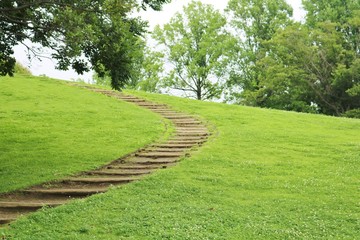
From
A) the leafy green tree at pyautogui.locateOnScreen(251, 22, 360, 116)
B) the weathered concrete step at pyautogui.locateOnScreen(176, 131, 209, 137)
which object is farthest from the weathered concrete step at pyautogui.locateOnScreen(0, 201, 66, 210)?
the leafy green tree at pyautogui.locateOnScreen(251, 22, 360, 116)

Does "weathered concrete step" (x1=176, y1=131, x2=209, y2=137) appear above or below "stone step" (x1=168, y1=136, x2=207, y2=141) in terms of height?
above

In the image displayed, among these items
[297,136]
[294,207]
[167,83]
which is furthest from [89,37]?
[167,83]

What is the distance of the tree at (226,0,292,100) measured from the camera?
5300 cm

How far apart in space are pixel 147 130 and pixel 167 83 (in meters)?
36.1

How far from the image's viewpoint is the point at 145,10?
14242mm

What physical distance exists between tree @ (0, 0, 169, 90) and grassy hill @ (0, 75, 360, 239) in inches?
151

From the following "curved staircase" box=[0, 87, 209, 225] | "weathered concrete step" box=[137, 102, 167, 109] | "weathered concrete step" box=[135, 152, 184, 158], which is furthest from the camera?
"weathered concrete step" box=[137, 102, 167, 109]

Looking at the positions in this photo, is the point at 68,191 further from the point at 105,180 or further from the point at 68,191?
the point at 105,180

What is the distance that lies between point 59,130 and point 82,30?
10.1m

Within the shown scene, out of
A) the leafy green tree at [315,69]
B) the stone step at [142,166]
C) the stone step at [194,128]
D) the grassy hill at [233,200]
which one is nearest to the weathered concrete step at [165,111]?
the stone step at [194,128]

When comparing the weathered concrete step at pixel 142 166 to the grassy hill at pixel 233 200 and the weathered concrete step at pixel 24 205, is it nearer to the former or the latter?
the grassy hill at pixel 233 200

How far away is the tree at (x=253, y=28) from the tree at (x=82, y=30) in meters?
40.4

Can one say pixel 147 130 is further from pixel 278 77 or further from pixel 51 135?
pixel 278 77

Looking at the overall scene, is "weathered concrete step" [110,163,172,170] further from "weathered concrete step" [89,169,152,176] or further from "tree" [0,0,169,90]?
"tree" [0,0,169,90]
